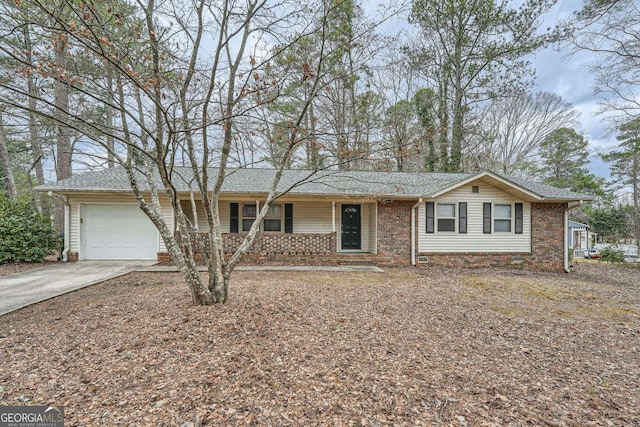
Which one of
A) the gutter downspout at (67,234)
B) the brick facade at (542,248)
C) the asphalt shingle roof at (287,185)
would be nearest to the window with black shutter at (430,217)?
the asphalt shingle roof at (287,185)

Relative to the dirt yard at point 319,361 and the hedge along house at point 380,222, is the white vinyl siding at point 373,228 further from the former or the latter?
the dirt yard at point 319,361

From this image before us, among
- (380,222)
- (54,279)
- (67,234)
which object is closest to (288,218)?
(380,222)

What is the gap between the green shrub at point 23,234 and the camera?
8.74m

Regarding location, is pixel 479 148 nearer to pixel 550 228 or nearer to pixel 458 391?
pixel 550 228

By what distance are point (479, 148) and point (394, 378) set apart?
19.4 m

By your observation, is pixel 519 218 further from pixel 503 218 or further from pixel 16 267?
pixel 16 267

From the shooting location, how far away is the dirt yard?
2.17 m

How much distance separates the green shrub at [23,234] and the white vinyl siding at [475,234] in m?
12.6

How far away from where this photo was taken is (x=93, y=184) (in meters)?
9.35

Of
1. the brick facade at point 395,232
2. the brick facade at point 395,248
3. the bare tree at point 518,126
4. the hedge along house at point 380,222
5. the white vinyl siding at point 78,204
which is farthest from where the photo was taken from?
the bare tree at point 518,126

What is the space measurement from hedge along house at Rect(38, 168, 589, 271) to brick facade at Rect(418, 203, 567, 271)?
0.04m

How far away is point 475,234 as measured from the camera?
10.4 metres

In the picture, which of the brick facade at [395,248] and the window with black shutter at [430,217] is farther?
the window with black shutter at [430,217]

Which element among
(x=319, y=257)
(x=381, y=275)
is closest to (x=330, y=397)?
(x=381, y=275)
